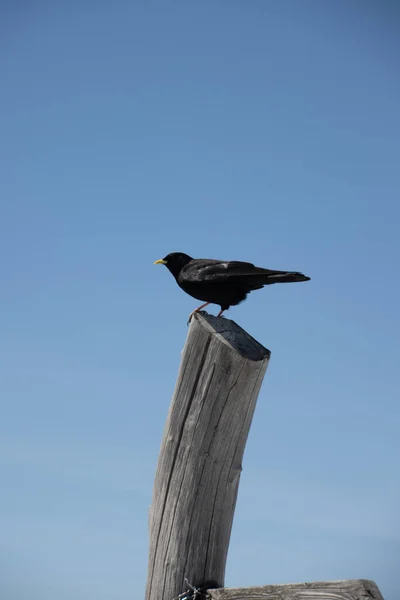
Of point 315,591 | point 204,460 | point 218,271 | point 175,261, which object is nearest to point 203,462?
point 204,460

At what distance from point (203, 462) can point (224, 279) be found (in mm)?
2094

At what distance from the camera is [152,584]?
3803 millimetres

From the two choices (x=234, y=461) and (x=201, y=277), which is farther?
(x=201, y=277)

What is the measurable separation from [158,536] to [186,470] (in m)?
0.47

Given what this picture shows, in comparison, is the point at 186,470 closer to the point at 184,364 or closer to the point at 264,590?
the point at 184,364

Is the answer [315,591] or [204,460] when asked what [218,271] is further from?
[315,591]

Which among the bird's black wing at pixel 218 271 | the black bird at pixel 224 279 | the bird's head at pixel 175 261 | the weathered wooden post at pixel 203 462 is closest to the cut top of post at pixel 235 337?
the weathered wooden post at pixel 203 462

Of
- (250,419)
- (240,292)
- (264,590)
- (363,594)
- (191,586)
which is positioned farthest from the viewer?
(240,292)

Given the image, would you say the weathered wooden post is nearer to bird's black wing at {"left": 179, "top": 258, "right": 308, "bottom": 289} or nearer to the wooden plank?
the wooden plank

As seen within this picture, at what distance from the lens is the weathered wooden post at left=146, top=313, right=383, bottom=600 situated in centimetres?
368

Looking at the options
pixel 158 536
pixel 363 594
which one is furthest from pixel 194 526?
pixel 363 594

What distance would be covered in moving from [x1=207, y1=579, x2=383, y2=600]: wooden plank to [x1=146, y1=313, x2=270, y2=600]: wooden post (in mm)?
428

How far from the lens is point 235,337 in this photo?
12.7 ft

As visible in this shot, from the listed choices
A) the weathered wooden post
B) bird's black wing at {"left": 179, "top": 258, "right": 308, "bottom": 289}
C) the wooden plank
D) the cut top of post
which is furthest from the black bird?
the wooden plank
